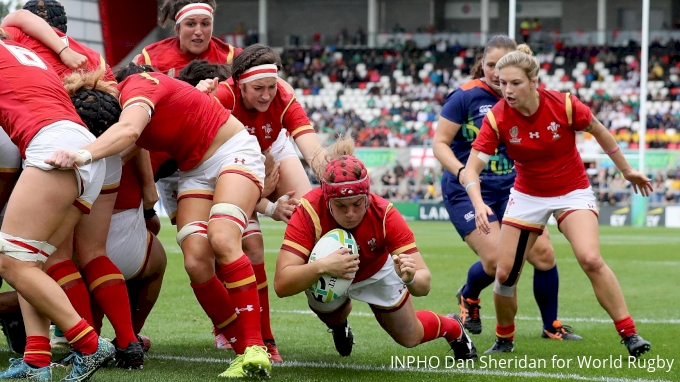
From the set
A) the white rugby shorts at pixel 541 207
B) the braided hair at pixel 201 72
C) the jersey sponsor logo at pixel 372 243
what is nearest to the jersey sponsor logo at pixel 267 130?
the braided hair at pixel 201 72

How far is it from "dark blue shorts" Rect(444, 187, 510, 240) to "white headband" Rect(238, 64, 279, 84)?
2.31m

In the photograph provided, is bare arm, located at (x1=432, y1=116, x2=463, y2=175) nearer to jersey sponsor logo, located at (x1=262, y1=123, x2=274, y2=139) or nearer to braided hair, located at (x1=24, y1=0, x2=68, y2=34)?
jersey sponsor logo, located at (x1=262, y1=123, x2=274, y2=139)

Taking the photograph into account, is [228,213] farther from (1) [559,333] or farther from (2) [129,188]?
(1) [559,333]

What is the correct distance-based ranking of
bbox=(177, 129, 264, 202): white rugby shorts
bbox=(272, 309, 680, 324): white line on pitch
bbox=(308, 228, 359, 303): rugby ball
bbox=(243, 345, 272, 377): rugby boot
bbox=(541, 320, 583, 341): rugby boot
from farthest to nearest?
bbox=(272, 309, 680, 324): white line on pitch → bbox=(541, 320, 583, 341): rugby boot → bbox=(177, 129, 264, 202): white rugby shorts → bbox=(308, 228, 359, 303): rugby ball → bbox=(243, 345, 272, 377): rugby boot

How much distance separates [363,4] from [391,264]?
1620 inches

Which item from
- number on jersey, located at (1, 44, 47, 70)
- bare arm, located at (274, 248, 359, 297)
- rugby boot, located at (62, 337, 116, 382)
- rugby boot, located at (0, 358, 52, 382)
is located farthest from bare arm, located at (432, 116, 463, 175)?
rugby boot, located at (0, 358, 52, 382)

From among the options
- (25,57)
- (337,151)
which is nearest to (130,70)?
(25,57)

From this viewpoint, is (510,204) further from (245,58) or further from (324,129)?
(324,129)

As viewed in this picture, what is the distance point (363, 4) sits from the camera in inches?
1799

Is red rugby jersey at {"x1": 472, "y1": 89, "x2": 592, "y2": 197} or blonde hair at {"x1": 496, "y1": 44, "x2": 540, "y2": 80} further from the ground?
blonde hair at {"x1": 496, "y1": 44, "x2": 540, "y2": 80}

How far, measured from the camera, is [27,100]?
487 centimetres

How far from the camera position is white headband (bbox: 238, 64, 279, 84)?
6027 millimetres

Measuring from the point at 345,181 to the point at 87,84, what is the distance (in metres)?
1.56

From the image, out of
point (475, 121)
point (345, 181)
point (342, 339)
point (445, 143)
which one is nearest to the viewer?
point (345, 181)
